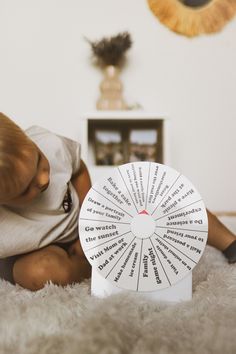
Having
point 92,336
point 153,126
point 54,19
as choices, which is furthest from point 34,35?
point 92,336

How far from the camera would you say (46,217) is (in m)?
0.95

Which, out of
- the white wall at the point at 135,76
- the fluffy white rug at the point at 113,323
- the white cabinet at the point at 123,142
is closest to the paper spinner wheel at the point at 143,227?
the fluffy white rug at the point at 113,323

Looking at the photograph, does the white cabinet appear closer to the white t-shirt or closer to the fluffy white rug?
the white t-shirt

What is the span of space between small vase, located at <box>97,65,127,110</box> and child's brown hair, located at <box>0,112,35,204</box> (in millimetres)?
1067

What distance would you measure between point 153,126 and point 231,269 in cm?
114

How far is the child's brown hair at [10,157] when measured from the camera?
2.49 ft

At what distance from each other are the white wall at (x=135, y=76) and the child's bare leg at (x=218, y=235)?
963 mm

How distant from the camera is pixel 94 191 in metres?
0.79

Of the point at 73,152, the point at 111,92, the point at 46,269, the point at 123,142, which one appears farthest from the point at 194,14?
the point at 46,269

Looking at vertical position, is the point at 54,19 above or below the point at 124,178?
above

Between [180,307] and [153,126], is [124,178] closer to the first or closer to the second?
[180,307]

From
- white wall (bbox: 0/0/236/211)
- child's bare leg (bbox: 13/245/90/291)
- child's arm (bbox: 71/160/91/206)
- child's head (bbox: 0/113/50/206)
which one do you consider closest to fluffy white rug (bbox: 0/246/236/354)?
child's bare leg (bbox: 13/245/90/291)

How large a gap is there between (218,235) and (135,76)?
115cm

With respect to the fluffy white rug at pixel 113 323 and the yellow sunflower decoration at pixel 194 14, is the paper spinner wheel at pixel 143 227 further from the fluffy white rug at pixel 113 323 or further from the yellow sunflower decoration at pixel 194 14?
the yellow sunflower decoration at pixel 194 14
